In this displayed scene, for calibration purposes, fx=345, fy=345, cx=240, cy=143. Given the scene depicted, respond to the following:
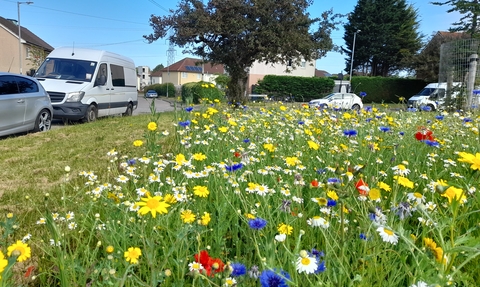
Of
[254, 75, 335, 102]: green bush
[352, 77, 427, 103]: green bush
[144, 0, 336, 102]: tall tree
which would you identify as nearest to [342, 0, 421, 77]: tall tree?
[352, 77, 427, 103]: green bush

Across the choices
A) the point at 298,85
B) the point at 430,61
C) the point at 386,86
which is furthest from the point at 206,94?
the point at 430,61

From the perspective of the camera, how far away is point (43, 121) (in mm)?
→ 8188

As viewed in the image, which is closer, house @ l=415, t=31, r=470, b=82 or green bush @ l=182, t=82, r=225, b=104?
green bush @ l=182, t=82, r=225, b=104

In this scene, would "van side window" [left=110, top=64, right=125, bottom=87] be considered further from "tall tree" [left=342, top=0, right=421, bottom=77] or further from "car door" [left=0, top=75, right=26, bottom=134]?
"tall tree" [left=342, top=0, right=421, bottom=77]

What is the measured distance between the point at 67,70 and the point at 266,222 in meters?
10.8

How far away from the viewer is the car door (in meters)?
6.77

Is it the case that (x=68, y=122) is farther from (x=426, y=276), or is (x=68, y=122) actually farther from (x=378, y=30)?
(x=378, y=30)

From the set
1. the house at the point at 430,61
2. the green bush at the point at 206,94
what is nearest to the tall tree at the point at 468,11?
the house at the point at 430,61

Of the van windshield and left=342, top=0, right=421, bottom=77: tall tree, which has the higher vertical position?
left=342, top=0, right=421, bottom=77: tall tree

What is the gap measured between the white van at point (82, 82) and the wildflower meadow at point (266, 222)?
250 inches

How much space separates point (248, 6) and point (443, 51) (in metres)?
9.63

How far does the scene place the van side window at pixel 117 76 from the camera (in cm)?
1139

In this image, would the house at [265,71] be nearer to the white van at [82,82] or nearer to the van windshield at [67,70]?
the white van at [82,82]

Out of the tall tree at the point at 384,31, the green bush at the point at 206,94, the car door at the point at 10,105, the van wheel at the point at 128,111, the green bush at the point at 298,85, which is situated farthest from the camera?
the tall tree at the point at 384,31
